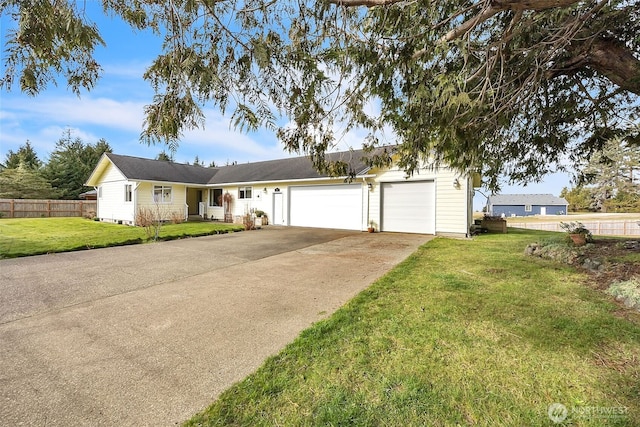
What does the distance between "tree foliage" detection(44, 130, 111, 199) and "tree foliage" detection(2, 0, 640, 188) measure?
3302cm

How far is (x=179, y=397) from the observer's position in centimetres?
220

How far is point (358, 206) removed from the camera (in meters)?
14.0

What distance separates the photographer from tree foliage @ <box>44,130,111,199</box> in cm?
2788

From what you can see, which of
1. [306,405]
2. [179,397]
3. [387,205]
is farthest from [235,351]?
[387,205]

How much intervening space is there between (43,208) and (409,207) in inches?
1052

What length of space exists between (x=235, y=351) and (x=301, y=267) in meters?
3.64

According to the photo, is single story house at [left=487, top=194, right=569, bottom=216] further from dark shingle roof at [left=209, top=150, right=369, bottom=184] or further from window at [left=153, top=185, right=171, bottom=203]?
window at [left=153, top=185, right=171, bottom=203]

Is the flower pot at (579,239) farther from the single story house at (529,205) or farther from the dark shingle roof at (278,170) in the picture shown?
the single story house at (529,205)

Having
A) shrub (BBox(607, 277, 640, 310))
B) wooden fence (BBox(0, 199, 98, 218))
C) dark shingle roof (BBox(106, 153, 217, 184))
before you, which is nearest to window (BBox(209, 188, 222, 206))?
dark shingle roof (BBox(106, 153, 217, 184))

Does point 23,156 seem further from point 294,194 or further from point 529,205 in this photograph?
point 529,205

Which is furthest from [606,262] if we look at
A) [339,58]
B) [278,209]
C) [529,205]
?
[529,205]

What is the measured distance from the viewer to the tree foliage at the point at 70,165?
27.9m

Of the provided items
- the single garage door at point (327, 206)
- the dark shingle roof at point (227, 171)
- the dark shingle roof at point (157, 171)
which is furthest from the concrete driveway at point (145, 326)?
the dark shingle roof at point (157, 171)

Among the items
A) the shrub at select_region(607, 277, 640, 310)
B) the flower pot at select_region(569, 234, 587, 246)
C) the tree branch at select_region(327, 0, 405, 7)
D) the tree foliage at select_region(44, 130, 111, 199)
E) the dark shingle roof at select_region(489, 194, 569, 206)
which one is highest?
the tree foliage at select_region(44, 130, 111, 199)
